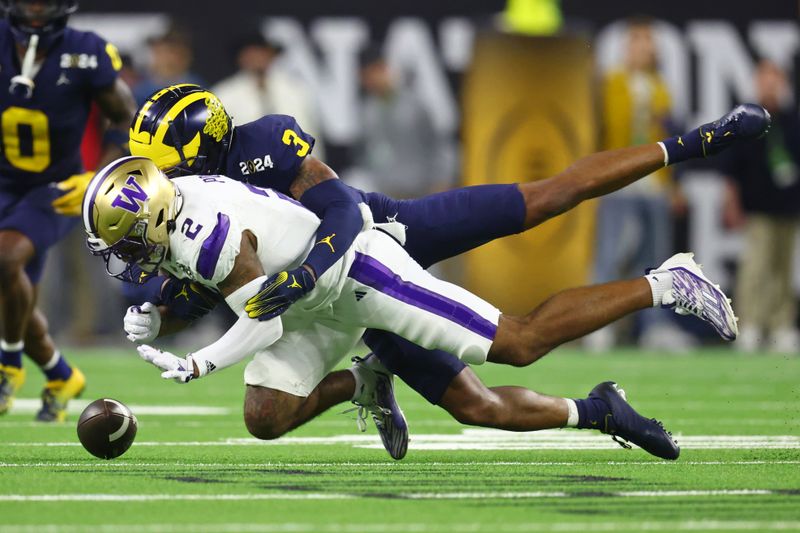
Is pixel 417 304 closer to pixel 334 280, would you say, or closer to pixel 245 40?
pixel 334 280

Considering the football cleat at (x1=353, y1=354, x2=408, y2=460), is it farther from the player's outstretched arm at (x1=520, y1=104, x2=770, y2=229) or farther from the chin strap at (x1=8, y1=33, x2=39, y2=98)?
the chin strap at (x1=8, y1=33, x2=39, y2=98)

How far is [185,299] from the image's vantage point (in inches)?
179

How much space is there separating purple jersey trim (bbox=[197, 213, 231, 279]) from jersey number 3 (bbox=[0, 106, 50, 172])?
7.49 ft

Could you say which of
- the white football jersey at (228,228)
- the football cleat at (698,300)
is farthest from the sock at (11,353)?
the football cleat at (698,300)

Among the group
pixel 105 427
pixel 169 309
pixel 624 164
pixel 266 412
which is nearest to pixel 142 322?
pixel 169 309

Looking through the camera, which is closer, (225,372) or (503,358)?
(503,358)

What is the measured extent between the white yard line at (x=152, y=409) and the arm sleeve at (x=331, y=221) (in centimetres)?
210

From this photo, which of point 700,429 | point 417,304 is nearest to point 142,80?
point 700,429

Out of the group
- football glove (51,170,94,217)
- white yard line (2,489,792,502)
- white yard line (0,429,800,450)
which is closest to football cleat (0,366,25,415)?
football glove (51,170,94,217)

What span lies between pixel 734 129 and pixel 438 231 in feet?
3.27

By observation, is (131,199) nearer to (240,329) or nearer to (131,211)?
(131,211)

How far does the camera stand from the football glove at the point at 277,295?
4117 mm

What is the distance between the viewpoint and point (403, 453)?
4664mm

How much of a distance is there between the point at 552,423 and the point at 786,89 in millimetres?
6819
